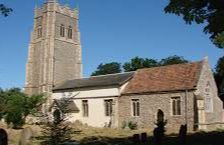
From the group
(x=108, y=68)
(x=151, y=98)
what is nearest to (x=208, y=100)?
(x=151, y=98)

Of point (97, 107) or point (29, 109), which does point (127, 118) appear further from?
point (29, 109)

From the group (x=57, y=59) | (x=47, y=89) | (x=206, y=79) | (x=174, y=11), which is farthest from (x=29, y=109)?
(x=57, y=59)

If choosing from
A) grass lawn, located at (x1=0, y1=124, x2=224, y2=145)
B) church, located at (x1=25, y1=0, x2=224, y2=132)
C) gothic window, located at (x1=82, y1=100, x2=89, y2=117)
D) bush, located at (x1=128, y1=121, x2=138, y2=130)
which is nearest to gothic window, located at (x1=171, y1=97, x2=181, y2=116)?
church, located at (x1=25, y1=0, x2=224, y2=132)

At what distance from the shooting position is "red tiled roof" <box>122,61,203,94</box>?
3988cm

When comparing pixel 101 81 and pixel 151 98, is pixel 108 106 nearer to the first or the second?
pixel 101 81

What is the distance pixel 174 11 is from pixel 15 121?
70.4 ft

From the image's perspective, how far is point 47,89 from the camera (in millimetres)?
78500

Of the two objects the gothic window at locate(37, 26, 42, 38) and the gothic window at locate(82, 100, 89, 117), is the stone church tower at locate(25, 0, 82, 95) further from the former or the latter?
the gothic window at locate(82, 100, 89, 117)

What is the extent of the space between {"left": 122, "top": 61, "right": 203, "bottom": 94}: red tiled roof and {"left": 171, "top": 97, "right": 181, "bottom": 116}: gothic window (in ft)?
3.25

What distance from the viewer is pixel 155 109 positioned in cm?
4134

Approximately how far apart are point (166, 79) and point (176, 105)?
349cm

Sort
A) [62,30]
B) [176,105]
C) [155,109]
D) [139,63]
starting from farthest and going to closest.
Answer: [62,30], [139,63], [155,109], [176,105]

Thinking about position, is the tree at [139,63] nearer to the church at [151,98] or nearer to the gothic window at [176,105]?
the church at [151,98]

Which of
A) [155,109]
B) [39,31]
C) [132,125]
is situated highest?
[39,31]
